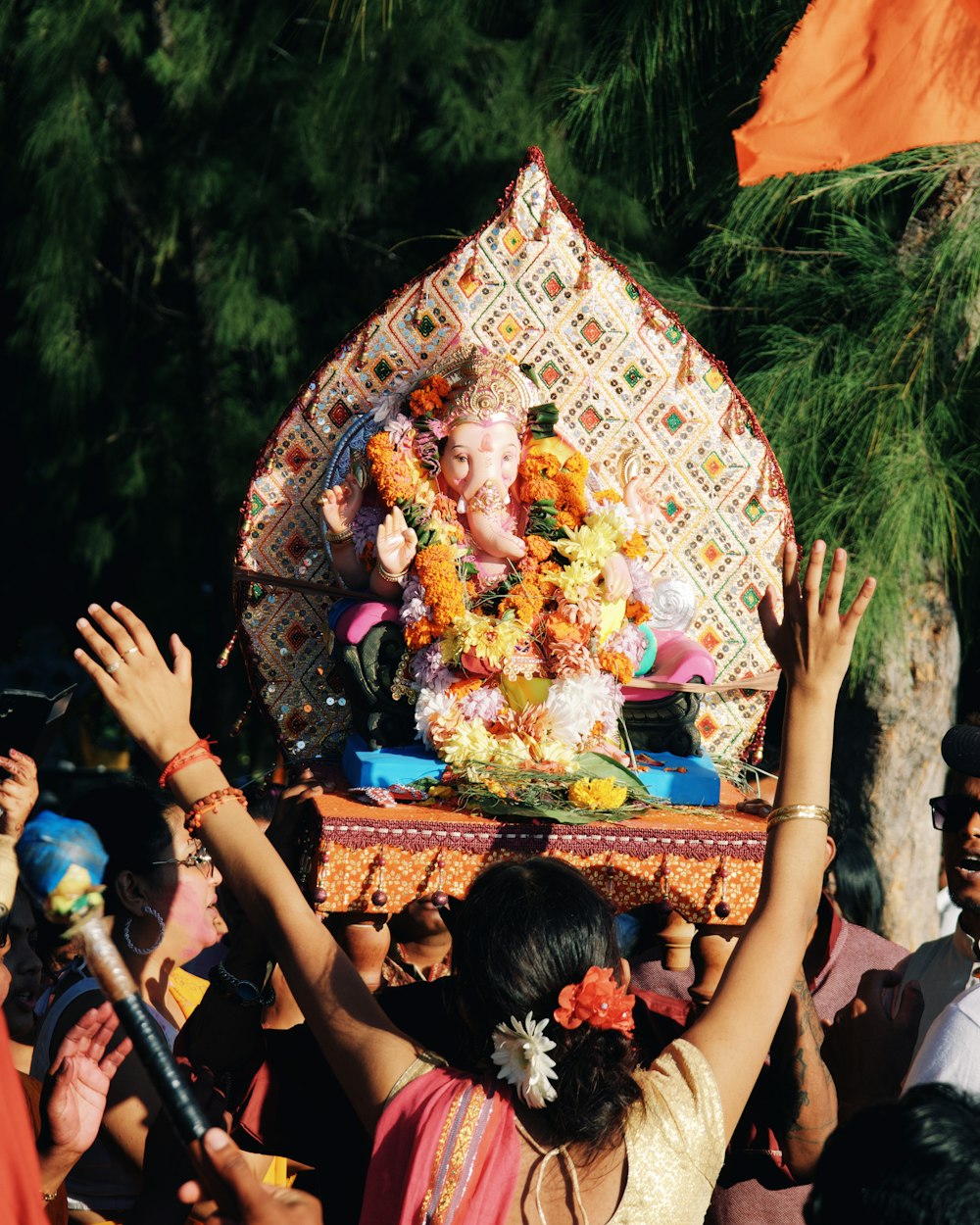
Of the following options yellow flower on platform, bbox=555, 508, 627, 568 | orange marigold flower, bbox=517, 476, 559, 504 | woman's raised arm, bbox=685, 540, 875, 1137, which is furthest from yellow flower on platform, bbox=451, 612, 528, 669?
woman's raised arm, bbox=685, 540, 875, 1137

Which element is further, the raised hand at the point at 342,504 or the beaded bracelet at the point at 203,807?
the raised hand at the point at 342,504

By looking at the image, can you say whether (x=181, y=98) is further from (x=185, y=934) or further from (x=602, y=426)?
(x=185, y=934)

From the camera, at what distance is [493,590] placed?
3.81 metres

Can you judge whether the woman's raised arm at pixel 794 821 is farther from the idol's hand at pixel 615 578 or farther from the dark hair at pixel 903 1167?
the idol's hand at pixel 615 578

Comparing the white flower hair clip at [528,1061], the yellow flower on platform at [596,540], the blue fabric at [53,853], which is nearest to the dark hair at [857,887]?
the yellow flower on platform at [596,540]

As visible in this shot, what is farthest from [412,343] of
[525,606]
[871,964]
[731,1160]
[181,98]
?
[181,98]

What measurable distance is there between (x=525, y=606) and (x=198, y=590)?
4.30 metres

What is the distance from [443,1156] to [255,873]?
0.51 metres

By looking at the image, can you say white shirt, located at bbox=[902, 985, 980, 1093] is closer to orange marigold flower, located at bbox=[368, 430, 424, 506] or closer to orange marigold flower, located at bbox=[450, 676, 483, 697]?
orange marigold flower, located at bbox=[450, 676, 483, 697]

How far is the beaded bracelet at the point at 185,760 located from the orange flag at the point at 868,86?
2694 mm

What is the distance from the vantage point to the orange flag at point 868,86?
4.05m

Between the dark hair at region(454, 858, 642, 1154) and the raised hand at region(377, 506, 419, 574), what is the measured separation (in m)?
1.72

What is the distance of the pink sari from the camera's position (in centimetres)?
178

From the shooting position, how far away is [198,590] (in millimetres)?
7605
